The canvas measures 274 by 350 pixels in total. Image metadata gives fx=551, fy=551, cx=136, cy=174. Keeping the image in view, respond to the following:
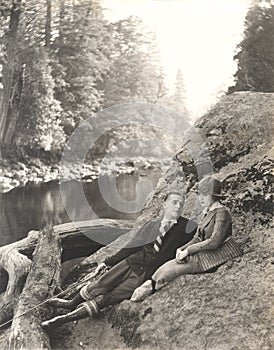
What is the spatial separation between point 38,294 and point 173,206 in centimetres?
63

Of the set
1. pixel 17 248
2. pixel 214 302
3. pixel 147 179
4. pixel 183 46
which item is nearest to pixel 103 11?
pixel 183 46

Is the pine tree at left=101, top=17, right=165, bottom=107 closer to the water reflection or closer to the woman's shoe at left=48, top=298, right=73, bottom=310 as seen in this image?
the water reflection

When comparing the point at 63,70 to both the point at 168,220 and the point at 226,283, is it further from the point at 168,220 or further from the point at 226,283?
the point at 226,283

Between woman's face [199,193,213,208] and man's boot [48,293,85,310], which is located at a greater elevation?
woman's face [199,193,213,208]

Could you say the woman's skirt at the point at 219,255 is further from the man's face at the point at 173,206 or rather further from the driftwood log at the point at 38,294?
the driftwood log at the point at 38,294

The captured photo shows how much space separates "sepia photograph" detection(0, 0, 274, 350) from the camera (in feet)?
6.70

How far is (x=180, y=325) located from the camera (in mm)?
1991

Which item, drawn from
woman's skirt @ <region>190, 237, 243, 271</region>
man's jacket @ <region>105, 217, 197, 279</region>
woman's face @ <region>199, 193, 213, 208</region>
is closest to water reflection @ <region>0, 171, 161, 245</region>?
man's jacket @ <region>105, 217, 197, 279</region>

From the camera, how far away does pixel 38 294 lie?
215 cm

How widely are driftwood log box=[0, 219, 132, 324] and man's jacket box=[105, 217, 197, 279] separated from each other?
3.2 inches

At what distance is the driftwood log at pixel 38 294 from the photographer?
6.77 feet

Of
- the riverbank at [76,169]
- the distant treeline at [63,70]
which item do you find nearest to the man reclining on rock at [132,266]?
the riverbank at [76,169]

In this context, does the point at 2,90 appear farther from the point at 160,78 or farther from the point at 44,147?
the point at 160,78

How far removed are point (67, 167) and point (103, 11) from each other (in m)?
0.67
